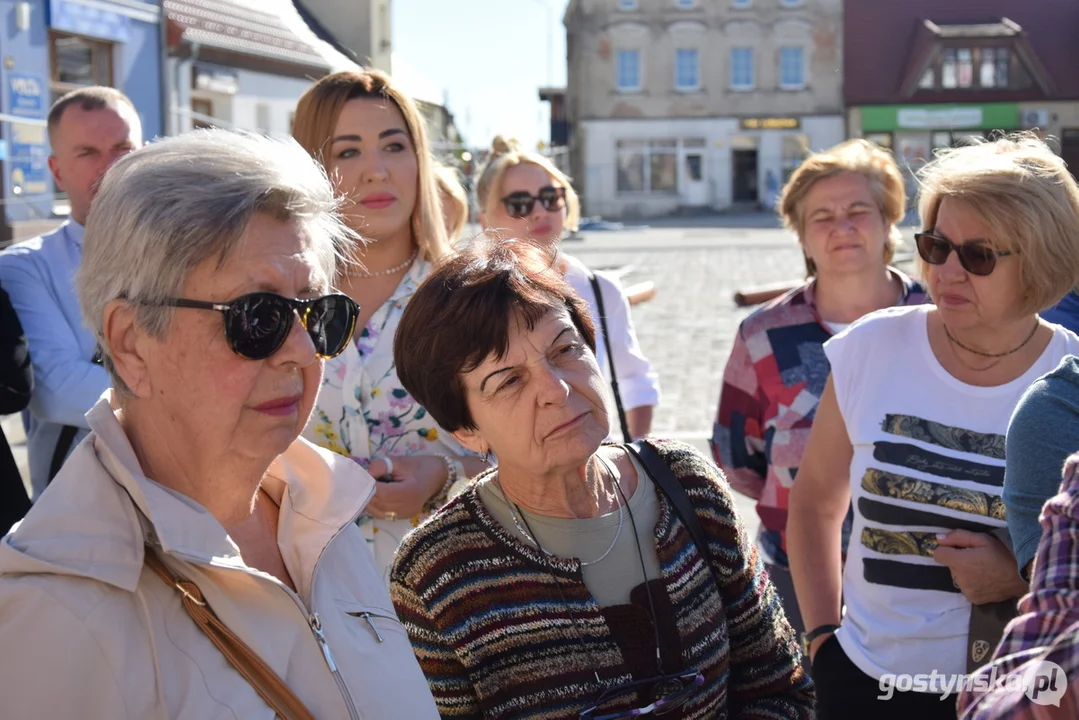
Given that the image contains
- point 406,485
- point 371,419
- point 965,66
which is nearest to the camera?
point 406,485

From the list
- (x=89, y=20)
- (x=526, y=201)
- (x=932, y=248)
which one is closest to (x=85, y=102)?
(x=526, y=201)

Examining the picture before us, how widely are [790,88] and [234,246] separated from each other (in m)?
49.4

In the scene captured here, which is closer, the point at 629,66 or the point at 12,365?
the point at 12,365

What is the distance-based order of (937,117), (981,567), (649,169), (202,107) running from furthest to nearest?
(649,169) < (937,117) < (202,107) < (981,567)

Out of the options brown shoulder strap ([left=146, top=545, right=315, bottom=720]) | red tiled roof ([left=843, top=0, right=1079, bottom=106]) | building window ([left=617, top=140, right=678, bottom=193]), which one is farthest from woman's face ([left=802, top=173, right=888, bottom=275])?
red tiled roof ([left=843, top=0, right=1079, bottom=106])

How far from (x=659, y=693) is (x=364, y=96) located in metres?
2.25

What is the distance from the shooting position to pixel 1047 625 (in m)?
1.53

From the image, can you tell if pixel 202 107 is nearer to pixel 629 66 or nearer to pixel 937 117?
pixel 629 66

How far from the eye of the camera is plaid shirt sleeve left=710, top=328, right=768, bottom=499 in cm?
425

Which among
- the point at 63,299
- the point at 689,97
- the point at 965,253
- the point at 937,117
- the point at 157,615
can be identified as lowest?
the point at 157,615

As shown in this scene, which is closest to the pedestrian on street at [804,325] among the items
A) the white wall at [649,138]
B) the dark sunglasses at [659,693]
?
the dark sunglasses at [659,693]

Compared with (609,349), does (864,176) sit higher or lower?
higher

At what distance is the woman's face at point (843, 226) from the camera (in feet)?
13.9

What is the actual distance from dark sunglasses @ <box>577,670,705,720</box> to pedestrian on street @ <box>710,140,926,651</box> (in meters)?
1.74
